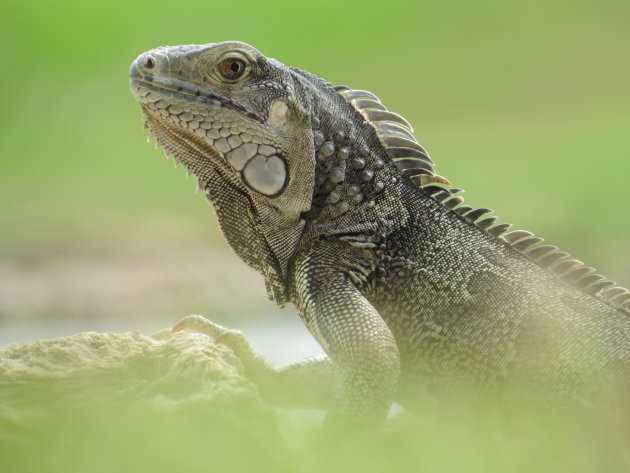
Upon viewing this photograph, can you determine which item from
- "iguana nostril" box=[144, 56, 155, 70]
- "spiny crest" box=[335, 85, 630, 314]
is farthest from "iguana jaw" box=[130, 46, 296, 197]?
"spiny crest" box=[335, 85, 630, 314]

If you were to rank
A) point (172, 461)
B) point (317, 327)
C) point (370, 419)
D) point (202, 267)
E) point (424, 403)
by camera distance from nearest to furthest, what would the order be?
point (172, 461), point (370, 419), point (317, 327), point (424, 403), point (202, 267)

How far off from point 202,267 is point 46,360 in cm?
622

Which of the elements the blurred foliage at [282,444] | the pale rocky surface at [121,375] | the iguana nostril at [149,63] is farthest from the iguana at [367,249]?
the pale rocky surface at [121,375]

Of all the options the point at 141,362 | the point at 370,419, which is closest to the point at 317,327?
the point at 370,419

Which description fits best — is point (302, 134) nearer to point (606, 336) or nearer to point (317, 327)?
point (317, 327)

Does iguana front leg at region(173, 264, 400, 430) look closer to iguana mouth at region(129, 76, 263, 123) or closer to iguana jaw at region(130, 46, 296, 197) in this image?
iguana jaw at region(130, 46, 296, 197)

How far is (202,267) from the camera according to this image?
8.75 meters

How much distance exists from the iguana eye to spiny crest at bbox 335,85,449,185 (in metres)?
0.48

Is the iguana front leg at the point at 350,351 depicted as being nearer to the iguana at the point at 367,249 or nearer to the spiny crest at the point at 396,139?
the iguana at the point at 367,249

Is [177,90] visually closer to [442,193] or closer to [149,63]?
[149,63]

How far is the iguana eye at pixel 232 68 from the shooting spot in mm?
2730

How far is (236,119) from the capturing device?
2.72 meters

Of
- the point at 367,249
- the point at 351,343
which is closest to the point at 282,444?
the point at 351,343

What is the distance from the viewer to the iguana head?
270cm
